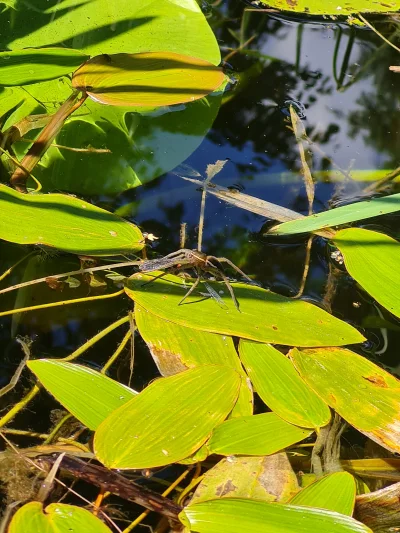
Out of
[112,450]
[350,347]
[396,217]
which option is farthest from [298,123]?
[112,450]

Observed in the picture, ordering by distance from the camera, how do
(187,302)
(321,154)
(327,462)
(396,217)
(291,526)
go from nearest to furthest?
(291,526) → (327,462) → (187,302) → (396,217) → (321,154)

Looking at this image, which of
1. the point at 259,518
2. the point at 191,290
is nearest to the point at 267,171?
the point at 191,290

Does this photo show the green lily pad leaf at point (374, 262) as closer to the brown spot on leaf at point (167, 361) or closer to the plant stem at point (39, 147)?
the brown spot on leaf at point (167, 361)

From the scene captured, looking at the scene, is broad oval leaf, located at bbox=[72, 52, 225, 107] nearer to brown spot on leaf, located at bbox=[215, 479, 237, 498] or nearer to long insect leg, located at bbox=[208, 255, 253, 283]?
long insect leg, located at bbox=[208, 255, 253, 283]

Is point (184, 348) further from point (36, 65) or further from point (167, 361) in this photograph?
point (36, 65)

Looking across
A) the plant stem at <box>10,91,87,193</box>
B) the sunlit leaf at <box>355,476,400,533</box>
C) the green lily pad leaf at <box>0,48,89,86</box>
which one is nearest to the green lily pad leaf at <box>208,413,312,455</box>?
the sunlit leaf at <box>355,476,400,533</box>

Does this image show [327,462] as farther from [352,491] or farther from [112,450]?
[112,450]
